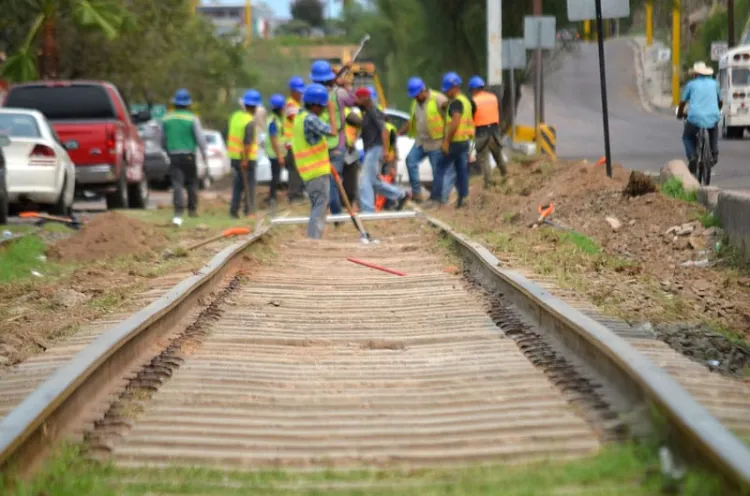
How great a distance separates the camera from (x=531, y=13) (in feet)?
129

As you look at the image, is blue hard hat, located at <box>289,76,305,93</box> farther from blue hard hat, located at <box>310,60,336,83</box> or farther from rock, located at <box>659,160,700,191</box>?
rock, located at <box>659,160,700,191</box>

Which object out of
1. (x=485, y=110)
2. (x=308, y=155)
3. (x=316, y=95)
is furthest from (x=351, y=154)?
(x=316, y=95)

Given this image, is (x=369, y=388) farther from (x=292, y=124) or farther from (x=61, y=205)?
(x=292, y=124)

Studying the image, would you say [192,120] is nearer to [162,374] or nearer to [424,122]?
[424,122]

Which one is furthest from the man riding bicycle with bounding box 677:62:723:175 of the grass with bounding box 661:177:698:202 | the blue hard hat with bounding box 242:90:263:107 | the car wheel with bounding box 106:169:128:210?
the car wheel with bounding box 106:169:128:210

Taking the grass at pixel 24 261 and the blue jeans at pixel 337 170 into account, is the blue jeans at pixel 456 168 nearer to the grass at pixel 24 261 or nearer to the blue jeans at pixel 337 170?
the blue jeans at pixel 337 170

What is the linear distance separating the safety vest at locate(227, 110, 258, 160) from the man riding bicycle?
5958 millimetres

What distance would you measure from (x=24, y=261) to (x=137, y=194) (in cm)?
1125

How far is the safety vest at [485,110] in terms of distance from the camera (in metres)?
21.4

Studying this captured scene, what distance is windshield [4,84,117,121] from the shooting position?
22703 mm

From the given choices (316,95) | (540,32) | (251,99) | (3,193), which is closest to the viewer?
(316,95)

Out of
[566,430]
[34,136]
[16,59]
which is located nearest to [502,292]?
[566,430]

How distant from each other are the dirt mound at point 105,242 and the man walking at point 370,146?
4022 mm

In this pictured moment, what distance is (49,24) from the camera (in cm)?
3256
